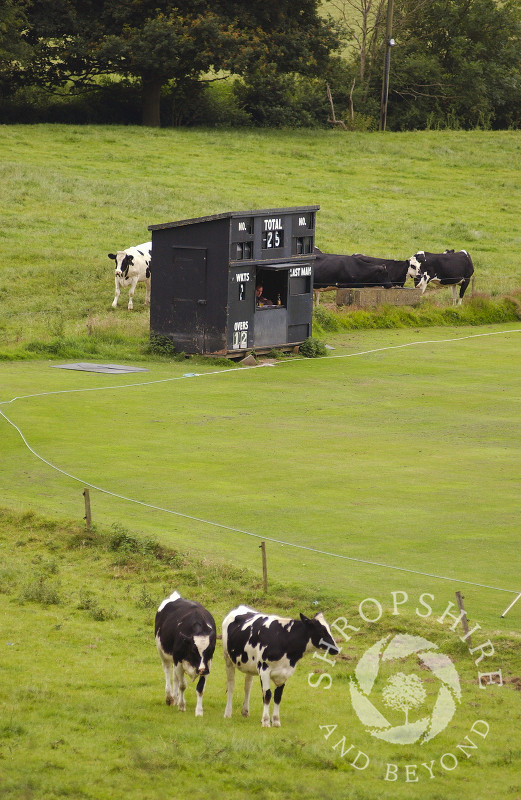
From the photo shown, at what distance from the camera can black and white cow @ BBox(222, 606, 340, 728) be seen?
466 inches

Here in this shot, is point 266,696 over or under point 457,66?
under

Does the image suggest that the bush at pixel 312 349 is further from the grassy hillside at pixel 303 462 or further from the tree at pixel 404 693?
the tree at pixel 404 693

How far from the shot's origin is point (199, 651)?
11812 millimetres

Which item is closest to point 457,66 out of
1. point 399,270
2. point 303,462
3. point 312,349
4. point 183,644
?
point 399,270

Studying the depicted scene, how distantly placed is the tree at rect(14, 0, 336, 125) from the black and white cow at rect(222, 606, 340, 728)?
219 ft

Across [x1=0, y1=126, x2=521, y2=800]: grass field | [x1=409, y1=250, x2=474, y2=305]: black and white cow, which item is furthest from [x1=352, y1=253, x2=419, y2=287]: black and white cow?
[x1=0, y1=126, x2=521, y2=800]: grass field

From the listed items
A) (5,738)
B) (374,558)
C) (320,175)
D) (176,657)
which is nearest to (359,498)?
(374,558)

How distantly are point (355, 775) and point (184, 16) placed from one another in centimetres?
7304

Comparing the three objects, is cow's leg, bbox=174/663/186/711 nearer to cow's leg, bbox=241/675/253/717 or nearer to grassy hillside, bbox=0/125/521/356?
cow's leg, bbox=241/675/253/717

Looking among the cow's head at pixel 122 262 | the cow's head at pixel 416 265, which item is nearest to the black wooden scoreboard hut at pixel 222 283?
the cow's head at pixel 122 262

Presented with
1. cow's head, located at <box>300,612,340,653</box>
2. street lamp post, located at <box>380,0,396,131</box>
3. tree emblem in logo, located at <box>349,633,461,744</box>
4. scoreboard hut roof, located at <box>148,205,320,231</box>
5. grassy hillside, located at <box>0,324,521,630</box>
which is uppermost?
street lamp post, located at <box>380,0,396,131</box>

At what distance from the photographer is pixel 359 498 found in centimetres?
2036

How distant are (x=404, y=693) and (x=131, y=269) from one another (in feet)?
102

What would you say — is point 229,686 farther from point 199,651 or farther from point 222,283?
point 222,283
